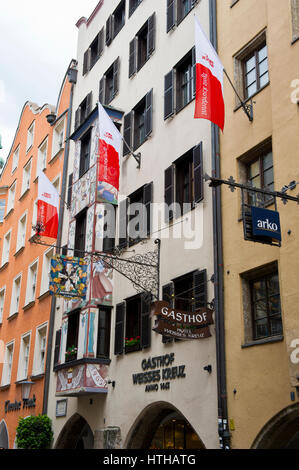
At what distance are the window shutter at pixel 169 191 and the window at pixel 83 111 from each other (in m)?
9.26

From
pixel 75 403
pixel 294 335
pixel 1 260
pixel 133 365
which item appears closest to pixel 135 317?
pixel 133 365

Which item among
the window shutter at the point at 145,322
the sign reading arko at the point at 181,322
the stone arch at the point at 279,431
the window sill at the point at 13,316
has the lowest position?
the stone arch at the point at 279,431

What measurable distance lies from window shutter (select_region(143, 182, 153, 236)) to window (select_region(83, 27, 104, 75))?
31.1ft

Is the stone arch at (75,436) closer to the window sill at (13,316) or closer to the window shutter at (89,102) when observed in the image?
the window sill at (13,316)

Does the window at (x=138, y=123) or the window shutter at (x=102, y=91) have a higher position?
the window shutter at (x=102, y=91)

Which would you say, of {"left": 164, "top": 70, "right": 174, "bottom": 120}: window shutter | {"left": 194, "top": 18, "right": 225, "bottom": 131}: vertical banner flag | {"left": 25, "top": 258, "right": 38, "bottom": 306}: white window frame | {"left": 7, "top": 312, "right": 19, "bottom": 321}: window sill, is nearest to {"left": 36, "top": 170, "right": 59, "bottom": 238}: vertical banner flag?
{"left": 164, "top": 70, "right": 174, "bottom": 120}: window shutter

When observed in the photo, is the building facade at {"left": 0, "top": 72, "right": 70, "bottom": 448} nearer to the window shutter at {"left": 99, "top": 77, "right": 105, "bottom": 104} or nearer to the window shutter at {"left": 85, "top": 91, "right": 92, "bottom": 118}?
the window shutter at {"left": 85, "top": 91, "right": 92, "bottom": 118}

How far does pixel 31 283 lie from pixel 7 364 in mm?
4073

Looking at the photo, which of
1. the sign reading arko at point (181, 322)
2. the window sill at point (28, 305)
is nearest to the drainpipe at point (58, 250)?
the window sill at point (28, 305)

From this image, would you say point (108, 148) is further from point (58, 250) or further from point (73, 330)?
point (58, 250)

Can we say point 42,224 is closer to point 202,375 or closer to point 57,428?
point 57,428

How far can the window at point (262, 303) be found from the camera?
12.3 metres

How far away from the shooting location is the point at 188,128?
659 inches

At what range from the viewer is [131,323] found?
18.1m
